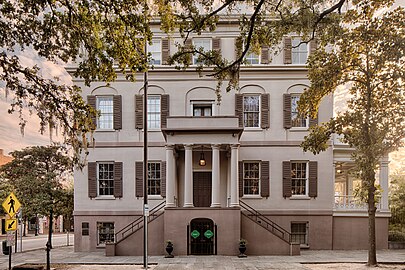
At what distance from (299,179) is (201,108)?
23.2 feet

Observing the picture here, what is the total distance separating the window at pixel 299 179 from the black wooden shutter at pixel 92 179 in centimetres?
1140

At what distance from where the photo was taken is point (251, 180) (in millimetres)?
22828

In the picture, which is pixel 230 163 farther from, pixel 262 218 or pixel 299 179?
pixel 299 179

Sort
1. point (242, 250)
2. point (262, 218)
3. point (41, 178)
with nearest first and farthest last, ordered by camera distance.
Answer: point (242, 250) < point (262, 218) < point (41, 178)

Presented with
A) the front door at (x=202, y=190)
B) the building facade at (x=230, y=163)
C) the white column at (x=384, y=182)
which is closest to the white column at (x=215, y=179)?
the building facade at (x=230, y=163)

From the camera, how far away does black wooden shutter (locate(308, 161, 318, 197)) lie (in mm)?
22531

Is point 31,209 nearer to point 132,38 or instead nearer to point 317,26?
point 132,38

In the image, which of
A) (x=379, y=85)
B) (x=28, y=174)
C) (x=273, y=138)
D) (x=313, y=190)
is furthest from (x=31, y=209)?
(x=379, y=85)

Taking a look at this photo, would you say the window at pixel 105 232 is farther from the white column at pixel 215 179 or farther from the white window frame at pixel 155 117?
the white column at pixel 215 179

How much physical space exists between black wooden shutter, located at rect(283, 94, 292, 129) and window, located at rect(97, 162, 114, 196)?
10.4m

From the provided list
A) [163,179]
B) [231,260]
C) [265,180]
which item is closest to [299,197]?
[265,180]

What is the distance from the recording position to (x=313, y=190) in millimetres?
22531

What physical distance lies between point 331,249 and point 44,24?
1918cm

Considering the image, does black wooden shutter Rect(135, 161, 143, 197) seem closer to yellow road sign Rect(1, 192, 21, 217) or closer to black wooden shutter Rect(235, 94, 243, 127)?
black wooden shutter Rect(235, 94, 243, 127)
